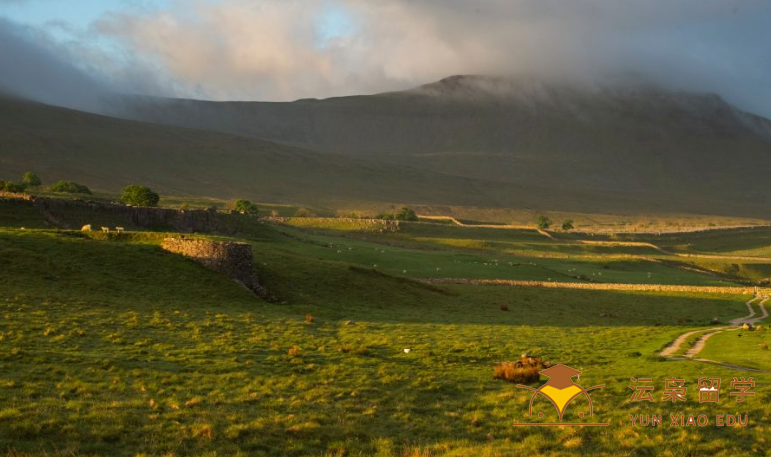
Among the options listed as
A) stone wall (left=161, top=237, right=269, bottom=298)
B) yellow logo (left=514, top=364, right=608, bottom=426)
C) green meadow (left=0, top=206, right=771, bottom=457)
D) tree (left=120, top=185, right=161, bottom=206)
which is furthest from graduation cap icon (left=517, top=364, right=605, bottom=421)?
tree (left=120, top=185, right=161, bottom=206)

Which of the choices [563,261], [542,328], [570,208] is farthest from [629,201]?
[542,328]

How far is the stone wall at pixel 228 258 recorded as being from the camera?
2748 centimetres

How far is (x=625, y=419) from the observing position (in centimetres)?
1248

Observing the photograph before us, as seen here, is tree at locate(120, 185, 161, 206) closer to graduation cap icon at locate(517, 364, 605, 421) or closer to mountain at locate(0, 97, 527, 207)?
graduation cap icon at locate(517, 364, 605, 421)

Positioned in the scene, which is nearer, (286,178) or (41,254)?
(41,254)

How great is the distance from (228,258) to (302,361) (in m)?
12.0

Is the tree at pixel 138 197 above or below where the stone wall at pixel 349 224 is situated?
above

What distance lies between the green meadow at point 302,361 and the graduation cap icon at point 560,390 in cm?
32

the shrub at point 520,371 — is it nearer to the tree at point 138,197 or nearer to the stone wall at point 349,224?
the tree at point 138,197

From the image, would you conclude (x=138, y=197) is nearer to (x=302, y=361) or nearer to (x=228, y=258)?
(x=228, y=258)

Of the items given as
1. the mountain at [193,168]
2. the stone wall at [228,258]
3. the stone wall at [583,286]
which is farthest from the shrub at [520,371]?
the mountain at [193,168]

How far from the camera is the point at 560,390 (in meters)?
14.2

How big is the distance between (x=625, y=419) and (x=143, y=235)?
82.2ft

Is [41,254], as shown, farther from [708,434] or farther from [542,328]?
[708,434]
